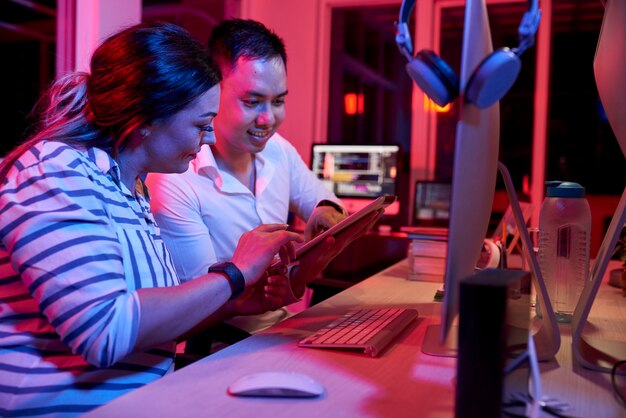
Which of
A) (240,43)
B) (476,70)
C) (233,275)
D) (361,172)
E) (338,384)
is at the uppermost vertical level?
(240,43)

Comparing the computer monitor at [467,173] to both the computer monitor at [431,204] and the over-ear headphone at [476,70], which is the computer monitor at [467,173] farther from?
the computer monitor at [431,204]

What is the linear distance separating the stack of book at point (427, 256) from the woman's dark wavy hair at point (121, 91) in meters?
1.01

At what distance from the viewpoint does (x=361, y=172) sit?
13.1ft

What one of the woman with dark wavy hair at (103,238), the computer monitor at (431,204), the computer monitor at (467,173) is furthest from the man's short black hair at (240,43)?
the computer monitor at (431,204)

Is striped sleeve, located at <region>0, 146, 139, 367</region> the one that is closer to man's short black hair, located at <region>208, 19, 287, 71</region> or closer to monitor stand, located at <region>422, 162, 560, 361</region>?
monitor stand, located at <region>422, 162, 560, 361</region>

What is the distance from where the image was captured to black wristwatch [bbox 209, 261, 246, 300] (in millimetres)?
1126

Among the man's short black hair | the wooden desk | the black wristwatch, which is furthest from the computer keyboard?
the man's short black hair

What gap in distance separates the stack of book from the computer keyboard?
23.4 inches

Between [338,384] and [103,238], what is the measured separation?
0.42 m

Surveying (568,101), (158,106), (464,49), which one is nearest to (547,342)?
(464,49)

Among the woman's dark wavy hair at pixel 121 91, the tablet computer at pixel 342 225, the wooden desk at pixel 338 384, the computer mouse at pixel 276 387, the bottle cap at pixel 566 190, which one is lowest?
the wooden desk at pixel 338 384

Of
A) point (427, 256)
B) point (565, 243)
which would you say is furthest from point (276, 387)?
point (427, 256)

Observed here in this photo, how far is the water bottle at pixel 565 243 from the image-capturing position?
1.36 meters

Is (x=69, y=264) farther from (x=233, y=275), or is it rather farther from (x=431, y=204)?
(x=431, y=204)
